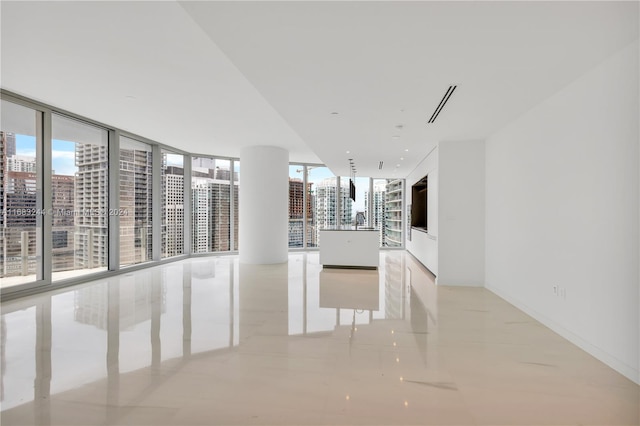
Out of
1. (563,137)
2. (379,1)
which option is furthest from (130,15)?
(563,137)

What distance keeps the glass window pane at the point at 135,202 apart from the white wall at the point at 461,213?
6.99 meters

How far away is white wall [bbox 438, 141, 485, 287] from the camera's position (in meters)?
6.00

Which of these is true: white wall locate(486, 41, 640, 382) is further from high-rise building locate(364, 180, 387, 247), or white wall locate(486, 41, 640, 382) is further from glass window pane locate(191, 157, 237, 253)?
glass window pane locate(191, 157, 237, 253)

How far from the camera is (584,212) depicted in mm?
3219

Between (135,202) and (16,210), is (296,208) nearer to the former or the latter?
(135,202)

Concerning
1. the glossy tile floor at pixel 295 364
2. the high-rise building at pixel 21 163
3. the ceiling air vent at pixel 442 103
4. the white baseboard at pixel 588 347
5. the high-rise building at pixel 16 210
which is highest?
the ceiling air vent at pixel 442 103

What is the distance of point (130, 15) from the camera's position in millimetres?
3020

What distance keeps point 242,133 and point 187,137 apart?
1501mm

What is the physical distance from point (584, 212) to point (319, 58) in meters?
2.99

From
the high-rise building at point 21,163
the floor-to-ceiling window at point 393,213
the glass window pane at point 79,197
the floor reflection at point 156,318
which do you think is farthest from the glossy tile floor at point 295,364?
the floor-to-ceiling window at point 393,213

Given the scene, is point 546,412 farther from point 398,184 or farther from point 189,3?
point 398,184

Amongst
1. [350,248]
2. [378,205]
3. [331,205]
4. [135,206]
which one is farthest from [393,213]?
[135,206]

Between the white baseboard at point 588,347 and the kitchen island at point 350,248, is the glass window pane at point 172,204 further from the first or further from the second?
the white baseboard at point 588,347

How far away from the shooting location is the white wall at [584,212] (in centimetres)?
272
